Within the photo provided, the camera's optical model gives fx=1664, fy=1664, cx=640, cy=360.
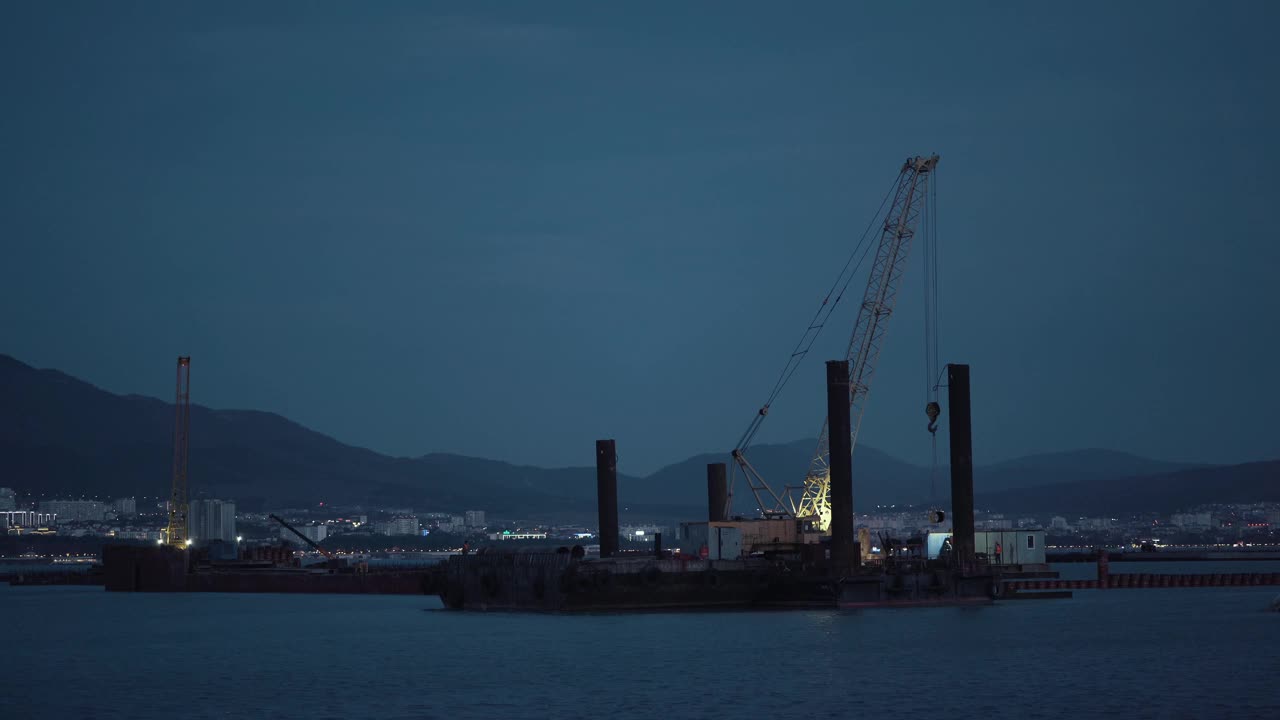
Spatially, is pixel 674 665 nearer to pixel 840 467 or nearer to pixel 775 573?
pixel 840 467

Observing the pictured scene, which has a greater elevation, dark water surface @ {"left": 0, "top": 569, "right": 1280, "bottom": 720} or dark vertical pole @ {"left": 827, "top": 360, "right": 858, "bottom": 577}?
dark vertical pole @ {"left": 827, "top": 360, "right": 858, "bottom": 577}

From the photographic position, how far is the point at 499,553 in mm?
88438

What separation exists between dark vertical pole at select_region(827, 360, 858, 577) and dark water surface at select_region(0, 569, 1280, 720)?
341 centimetres

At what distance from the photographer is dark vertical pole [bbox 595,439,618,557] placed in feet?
324

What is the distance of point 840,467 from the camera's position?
7744 centimetres

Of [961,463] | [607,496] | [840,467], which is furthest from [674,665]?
[607,496]

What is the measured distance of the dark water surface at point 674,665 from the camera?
1981 inches

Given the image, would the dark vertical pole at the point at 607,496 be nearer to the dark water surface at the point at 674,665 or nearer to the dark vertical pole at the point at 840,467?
the dark water surface at the point at 674,665

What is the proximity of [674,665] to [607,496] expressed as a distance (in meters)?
38.9

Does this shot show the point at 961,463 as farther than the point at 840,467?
Yes

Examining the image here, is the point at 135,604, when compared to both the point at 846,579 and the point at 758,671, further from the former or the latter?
the point at 758,671

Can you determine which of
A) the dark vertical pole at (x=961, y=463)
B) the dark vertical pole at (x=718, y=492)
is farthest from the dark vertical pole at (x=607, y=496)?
the dark vertical pole at (x=961, y=463)

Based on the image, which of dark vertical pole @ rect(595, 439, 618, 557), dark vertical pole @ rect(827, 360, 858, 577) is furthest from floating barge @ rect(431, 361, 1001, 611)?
dark vertical pole @ rect(595, 439, 618, 557)

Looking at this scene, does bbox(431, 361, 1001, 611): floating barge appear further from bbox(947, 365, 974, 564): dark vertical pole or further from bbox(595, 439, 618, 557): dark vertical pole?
bbox(595, 439, 618, 557): dark vertical pole
